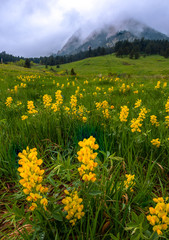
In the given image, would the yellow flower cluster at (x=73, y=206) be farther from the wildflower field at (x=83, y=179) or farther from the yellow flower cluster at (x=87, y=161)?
the yellow flower cluster at (x=87, y=161)

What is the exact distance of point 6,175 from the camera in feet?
5.55

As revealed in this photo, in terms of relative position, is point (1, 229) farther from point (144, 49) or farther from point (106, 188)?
point (144, 49)

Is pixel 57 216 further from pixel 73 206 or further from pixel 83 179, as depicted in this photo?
pixel 83 179

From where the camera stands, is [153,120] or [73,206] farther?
[153,120]

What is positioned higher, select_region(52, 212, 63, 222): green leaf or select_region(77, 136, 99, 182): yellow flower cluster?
select_region(77, 136, 99, 182): yellow flower cluster

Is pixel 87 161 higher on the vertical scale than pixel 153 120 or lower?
higher

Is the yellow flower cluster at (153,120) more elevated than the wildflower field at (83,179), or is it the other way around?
the yellow flower cluster at (153,120)

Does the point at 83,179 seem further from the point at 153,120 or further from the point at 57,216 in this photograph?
the point at 153,120

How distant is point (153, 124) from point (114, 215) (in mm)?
1695

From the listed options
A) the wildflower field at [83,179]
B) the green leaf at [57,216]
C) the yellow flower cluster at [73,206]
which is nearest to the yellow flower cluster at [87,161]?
the wildflower field at [83,179]

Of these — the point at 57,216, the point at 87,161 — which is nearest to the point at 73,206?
the point at 57,216

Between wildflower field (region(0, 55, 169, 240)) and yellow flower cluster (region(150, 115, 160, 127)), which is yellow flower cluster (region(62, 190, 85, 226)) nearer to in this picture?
wildflower field (region(0, 55, 169, 240))

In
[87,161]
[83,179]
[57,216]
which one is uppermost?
[87,161]

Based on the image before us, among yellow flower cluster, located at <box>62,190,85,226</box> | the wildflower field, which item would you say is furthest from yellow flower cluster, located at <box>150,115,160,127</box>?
yellow flower cluster, located at <box>62,190,85,226</box>
